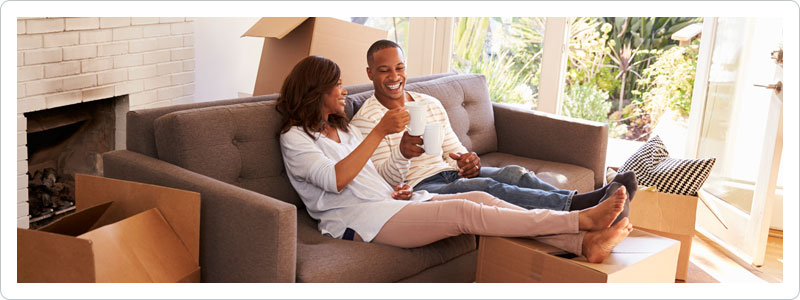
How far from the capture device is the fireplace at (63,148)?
11.3 feet

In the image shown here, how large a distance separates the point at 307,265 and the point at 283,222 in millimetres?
198

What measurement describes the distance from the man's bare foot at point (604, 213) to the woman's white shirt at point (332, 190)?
529 mm

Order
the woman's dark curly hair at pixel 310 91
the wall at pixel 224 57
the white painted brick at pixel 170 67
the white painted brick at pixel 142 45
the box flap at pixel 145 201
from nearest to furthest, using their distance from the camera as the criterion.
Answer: the box flap at pixel 145 201 → the woman's dark curly hair at pixel 310 91 → the white painted brick at pixel 142 45 → the white painted brick at pixel 170 67 → the wall at pixel 224 57

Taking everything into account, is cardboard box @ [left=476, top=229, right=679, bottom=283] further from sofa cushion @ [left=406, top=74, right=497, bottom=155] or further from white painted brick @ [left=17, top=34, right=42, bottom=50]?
white painted brick @ [left=17, top=34, right=42, bottom=50]

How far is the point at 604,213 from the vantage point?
213cm

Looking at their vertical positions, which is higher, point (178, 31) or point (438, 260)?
point (178, 31)

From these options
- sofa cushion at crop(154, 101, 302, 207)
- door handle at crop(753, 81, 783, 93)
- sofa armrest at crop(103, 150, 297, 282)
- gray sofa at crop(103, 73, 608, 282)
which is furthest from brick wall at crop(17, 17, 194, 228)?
door handle at crop(753, 81, 783, 93)

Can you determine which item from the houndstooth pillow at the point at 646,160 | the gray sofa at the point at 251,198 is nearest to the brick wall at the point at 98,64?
the gray sofa at the point at 251,198

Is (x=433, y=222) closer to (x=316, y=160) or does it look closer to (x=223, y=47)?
(x=316, y=160)

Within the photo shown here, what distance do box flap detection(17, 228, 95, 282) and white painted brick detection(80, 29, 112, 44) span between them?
1735 millimetres

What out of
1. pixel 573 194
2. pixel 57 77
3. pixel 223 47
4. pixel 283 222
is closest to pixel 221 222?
pixel 283 222

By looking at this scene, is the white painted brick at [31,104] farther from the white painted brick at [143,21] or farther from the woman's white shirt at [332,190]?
the woman's white shirt at [332,190]

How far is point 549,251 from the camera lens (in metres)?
2.17

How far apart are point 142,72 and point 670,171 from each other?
8.32 feet
